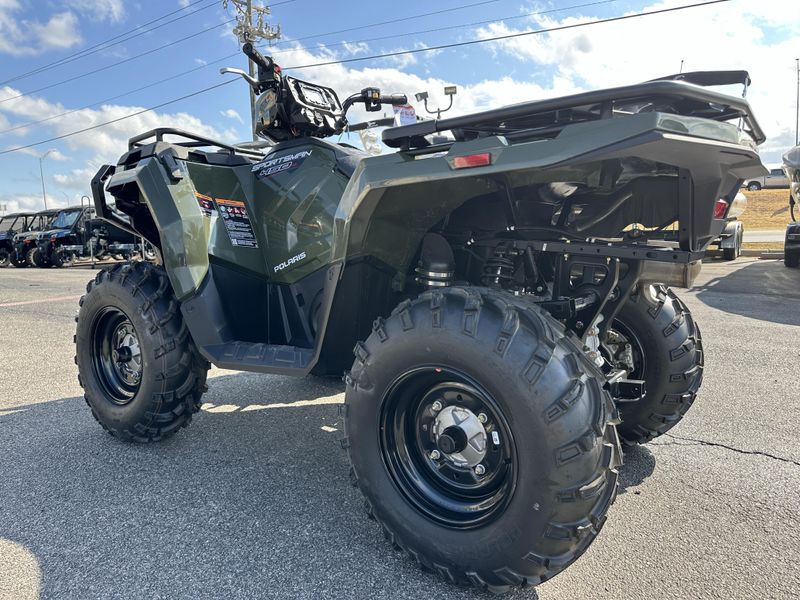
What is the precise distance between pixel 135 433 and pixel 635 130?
304 centimetres

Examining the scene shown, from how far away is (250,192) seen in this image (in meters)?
3.37

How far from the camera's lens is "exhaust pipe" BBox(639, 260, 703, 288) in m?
2.34

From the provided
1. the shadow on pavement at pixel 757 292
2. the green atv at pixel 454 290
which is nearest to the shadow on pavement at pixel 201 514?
the green atv at pixel 454 290

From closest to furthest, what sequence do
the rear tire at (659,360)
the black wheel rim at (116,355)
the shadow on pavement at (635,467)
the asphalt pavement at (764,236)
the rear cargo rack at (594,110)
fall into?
the rear cargo rack at (594,110)
the shadow on pavement at (635,467)
the rear tire at (659,360)
the black wheel rim at (116,355)
the asphalt pavement at (764,236)

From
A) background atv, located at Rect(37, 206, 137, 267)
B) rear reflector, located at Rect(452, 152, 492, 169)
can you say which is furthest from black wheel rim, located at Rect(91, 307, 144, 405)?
background atv, located at Rect(37, 206, 137, 267)

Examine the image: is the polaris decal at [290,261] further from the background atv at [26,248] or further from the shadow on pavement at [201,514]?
the background atv at [26,248]

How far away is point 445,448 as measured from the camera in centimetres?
213

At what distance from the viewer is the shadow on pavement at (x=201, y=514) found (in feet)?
6.87

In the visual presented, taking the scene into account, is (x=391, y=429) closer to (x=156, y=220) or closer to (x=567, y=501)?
(x=567, y=501)

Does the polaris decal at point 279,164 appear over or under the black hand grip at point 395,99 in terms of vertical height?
under

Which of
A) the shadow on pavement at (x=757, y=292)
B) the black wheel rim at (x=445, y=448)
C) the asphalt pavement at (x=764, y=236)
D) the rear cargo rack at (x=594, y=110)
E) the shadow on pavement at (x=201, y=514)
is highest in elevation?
the rear cargo rack at (x=594, y=110)

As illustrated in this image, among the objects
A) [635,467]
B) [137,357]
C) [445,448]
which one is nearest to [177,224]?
[137,357]

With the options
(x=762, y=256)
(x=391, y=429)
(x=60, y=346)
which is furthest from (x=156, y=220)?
(x=762, y=256)

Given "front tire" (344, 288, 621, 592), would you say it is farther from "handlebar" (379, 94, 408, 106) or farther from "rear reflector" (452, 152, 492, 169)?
"handlebar" (379, 94, 408, 106)
